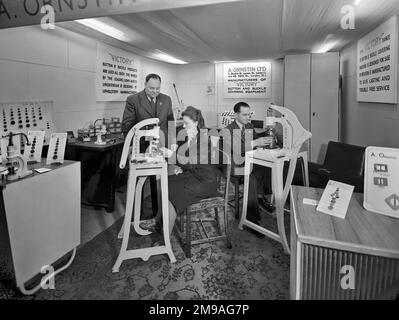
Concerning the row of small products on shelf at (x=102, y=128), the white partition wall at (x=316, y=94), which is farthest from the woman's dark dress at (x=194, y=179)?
the white partition wall at (x=316, y=94)

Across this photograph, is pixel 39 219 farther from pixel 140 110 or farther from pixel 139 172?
pixel 140 110

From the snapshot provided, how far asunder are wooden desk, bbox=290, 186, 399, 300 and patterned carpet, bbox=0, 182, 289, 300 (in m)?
0.61

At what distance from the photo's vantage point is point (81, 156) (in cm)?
318

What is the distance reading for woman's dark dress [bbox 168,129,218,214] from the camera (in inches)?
82.7

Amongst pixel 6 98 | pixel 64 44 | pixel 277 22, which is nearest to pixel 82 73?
pixel 64 44

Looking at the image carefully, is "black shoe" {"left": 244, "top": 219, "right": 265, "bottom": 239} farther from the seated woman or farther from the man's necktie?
the man's necktie

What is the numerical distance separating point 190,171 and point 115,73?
2402mm

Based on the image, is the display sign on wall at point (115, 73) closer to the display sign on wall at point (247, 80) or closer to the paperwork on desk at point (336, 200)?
the display sign on wall at point (247, 80)

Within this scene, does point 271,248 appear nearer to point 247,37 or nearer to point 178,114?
point 247,37

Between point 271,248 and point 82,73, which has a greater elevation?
point 82,73

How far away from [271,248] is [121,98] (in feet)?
10.1

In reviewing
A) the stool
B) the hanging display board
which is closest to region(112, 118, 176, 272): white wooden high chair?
the stool

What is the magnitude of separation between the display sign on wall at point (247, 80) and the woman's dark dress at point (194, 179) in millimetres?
3764

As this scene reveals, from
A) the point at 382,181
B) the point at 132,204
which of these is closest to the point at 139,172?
the point at 132,204
